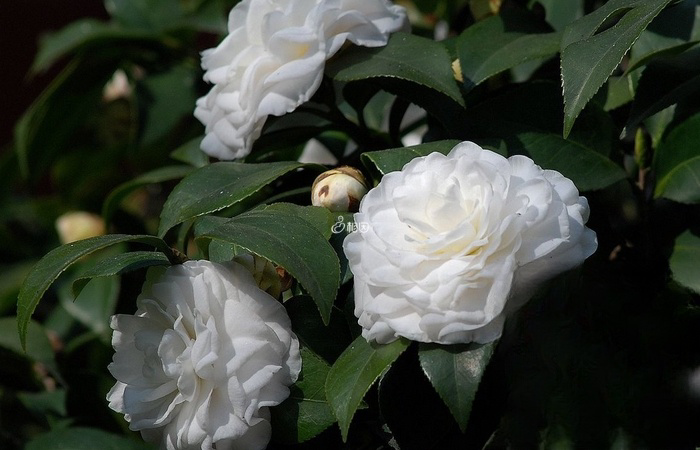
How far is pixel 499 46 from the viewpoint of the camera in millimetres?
804

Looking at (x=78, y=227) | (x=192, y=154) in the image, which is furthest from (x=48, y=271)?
(x=78, y=227)

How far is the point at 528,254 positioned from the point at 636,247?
249 millimetres

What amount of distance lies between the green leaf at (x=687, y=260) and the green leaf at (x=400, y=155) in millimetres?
206

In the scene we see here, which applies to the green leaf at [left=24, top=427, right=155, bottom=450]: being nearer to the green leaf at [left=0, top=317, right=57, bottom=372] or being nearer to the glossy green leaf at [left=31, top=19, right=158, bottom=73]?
the green leaf at [left=0, top=317, right=57, bottom=372]

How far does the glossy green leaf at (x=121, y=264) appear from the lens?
62cm

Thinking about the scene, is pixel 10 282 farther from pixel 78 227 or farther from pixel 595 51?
pixel 595 51

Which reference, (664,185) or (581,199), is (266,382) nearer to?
(581,199)

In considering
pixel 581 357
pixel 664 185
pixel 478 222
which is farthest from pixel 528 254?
pixel 664 185

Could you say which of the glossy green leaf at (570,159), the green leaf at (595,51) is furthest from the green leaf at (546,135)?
the green leaf at (595,51)

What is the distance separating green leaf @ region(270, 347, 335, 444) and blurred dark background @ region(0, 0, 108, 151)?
8.55 feet

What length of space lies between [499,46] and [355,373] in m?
0.36

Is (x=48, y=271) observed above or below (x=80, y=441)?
above

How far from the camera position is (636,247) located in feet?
2.57

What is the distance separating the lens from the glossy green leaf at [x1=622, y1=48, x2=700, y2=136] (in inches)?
28.1
